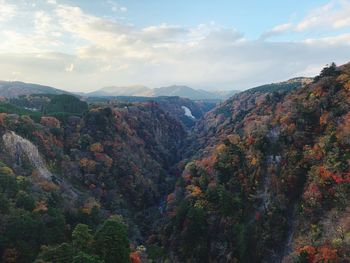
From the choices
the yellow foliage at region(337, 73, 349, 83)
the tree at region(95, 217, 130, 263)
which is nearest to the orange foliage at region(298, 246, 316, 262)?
the tree at region(95, 217, 130, 263)

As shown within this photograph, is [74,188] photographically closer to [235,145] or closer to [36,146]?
[36,146]

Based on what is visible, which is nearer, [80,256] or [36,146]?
[80,256]

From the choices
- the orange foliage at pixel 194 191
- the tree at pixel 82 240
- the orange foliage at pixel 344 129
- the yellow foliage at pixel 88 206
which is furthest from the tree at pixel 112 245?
the orange foliage at pixel 344 129

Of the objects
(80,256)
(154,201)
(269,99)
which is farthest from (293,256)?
(269,99)

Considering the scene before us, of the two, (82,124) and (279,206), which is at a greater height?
(82,124)

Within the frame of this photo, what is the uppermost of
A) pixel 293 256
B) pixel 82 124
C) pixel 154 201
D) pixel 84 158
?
pixel 82 124

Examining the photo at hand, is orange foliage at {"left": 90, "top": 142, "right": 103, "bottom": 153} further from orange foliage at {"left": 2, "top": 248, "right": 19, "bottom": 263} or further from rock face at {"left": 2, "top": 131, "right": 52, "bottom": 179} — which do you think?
orange foliage at {"left": 2, "top": 248, "right": 19, "bottom": 263}

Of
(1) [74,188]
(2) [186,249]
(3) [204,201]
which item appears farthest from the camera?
(1) [74,188]
